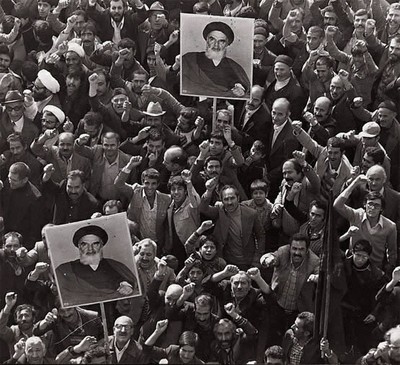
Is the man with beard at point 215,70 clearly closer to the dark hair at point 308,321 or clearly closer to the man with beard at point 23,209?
the man with beard at point 23,209

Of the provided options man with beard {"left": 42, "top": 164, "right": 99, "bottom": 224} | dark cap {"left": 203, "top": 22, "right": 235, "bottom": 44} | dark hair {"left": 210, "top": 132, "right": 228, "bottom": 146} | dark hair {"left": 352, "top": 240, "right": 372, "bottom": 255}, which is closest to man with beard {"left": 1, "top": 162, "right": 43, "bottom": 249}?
man with beard {"left": 42, "top": 164, "right": 99, "bottom": 224}

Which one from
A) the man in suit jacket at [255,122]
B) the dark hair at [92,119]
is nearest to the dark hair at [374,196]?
the man in suit jacket at [255,122]

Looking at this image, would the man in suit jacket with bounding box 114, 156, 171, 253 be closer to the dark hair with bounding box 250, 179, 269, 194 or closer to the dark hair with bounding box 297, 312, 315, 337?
the dark hair with bounding box 250, 179, 269, 194

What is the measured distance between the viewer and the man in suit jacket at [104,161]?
15836 millimetres

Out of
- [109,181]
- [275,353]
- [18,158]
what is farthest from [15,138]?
[275,353]

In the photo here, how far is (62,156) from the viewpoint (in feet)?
52.3

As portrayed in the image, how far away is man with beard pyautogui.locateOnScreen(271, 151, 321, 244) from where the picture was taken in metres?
15.3

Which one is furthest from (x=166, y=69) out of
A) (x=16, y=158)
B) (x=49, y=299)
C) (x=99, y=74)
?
(x=49, y=299)

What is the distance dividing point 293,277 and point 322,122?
5.64 feet

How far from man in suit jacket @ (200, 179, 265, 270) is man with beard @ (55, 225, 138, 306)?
1270mm

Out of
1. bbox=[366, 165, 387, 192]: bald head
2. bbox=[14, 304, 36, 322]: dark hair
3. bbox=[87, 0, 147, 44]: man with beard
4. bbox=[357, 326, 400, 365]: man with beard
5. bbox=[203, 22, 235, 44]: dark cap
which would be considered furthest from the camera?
bbox=[87, 0, 147, 44]: man with beard

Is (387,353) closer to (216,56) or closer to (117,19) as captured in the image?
(216,56)

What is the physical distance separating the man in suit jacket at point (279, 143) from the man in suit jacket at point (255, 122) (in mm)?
200

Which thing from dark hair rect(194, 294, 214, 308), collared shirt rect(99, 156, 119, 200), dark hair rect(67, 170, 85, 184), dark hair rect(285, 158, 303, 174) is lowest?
dark hair rect(194, 294, 214, 308)
